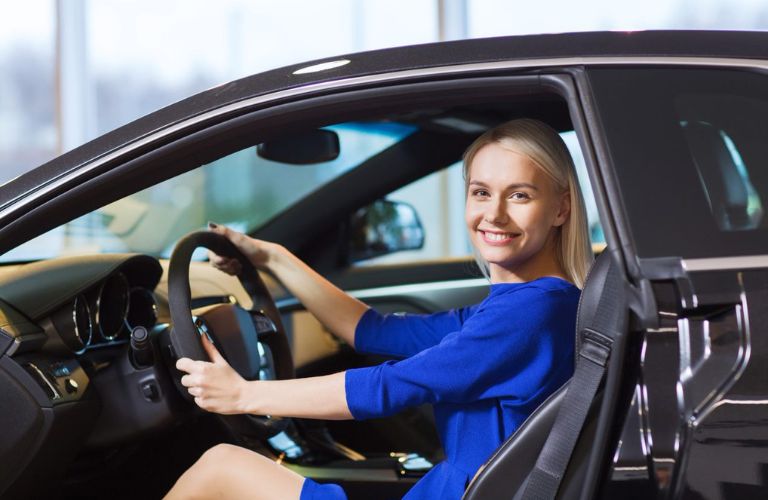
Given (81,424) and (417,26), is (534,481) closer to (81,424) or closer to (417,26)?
(81,424)

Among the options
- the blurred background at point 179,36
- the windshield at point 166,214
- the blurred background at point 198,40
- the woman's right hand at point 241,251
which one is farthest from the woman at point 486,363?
the blurred background at point 179,36

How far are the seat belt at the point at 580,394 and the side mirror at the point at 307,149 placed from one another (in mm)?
1176

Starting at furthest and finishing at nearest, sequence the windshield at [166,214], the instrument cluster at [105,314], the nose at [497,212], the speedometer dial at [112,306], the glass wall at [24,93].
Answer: the glass wall at [24,93] < the windshield at [166,214] < the speedometer dial at [112,306] < the instrument cluster at [105,314] < the nose at [497,212]

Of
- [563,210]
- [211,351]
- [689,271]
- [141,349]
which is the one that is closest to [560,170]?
[563,210]

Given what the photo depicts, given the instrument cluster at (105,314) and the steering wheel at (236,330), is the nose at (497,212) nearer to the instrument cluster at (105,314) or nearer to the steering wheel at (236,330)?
the steering wheel at (236,330)

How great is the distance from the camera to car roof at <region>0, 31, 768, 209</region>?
1.28 metres

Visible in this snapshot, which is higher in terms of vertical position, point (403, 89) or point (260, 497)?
point (403, 89)

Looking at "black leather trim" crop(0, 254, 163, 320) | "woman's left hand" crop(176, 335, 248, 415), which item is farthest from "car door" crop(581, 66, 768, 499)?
"black leather trim" crop(0, 254, 163, 320)

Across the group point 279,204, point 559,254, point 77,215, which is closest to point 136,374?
point 77,215

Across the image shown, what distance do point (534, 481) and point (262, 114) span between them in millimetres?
637

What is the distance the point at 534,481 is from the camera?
4.17 ft

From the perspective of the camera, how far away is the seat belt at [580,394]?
4.01 feet

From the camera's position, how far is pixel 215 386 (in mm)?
1581

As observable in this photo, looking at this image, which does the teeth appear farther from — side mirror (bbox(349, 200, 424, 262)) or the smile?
side mirror (bbox(349, 200, 424, 262))
